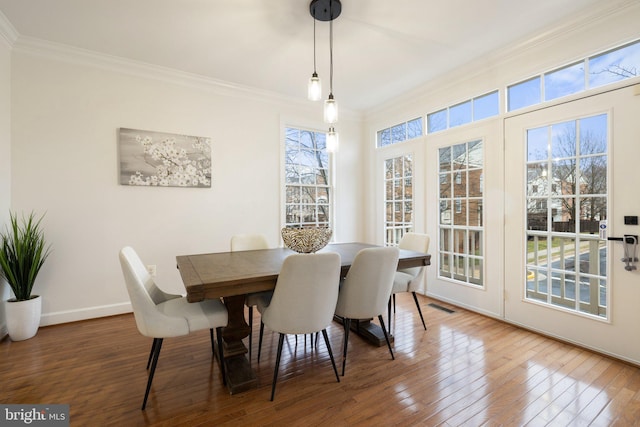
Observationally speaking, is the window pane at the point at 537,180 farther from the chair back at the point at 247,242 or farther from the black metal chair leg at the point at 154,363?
the black metal chair leg at the point at 154,363

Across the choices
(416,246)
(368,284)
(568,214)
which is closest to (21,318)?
→ (368,284)

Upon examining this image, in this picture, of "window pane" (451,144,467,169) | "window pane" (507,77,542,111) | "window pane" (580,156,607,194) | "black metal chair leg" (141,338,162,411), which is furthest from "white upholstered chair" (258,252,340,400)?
"window pane" (507,77,542,111)

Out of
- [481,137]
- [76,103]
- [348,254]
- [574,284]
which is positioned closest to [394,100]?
[481,137]

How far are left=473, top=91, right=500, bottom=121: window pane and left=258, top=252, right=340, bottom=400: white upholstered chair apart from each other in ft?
8.37

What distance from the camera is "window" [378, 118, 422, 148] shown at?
390 centimetres

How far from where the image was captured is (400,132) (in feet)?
13.7

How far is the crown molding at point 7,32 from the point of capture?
93.7 inches

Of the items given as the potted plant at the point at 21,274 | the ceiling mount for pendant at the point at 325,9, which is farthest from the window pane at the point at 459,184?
the potted plant at the point at 21,274

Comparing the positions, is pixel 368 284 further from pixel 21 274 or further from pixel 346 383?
pixel 21 274

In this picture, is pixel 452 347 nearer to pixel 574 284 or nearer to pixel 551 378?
pixel 551 378

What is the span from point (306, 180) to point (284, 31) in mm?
2100

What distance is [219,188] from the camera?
361 centimetres

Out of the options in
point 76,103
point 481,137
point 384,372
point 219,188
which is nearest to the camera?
point 384,372

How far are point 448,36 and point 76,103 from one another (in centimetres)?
369
